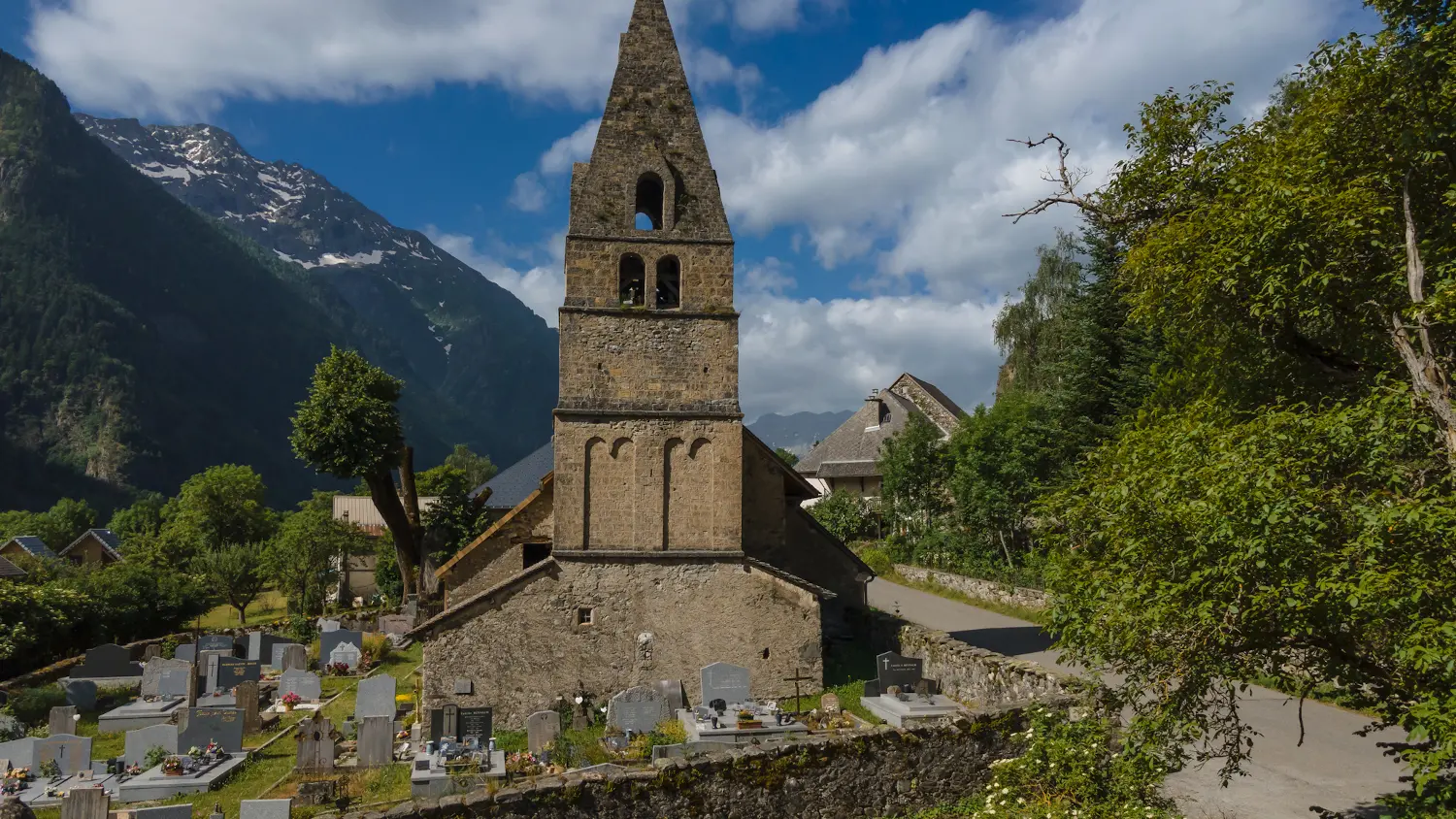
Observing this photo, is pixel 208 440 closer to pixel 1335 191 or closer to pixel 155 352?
pixel 155 352

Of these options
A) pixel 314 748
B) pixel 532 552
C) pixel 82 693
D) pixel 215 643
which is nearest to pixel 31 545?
pixel 215 643

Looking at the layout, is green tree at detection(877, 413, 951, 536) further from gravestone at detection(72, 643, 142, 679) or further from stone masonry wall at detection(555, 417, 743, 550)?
gravestone at detection(72, 643, 142, 679)

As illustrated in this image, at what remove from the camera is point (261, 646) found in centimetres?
2577

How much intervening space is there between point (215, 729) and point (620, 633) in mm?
7547

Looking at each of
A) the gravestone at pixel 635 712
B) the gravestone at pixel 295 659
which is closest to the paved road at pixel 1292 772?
the gravestone at pixel 635 712

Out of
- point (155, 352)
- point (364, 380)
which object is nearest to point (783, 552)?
point (364, 380)

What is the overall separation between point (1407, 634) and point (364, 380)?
30338 mm

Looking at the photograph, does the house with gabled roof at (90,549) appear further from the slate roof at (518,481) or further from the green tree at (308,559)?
the slate roof at (518,481)

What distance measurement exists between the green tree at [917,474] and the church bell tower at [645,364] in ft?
85.1

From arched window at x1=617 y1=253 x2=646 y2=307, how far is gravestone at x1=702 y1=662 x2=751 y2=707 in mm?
8073

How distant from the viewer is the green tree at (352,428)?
2955 centimetres

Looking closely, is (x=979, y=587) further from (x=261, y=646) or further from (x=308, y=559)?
(x=308, y=559)

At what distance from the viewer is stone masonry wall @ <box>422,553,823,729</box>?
660 inches

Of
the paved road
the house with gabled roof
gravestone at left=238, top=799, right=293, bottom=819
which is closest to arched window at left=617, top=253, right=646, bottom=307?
gravestone at left=238, top=799, right=293, bottom=819
